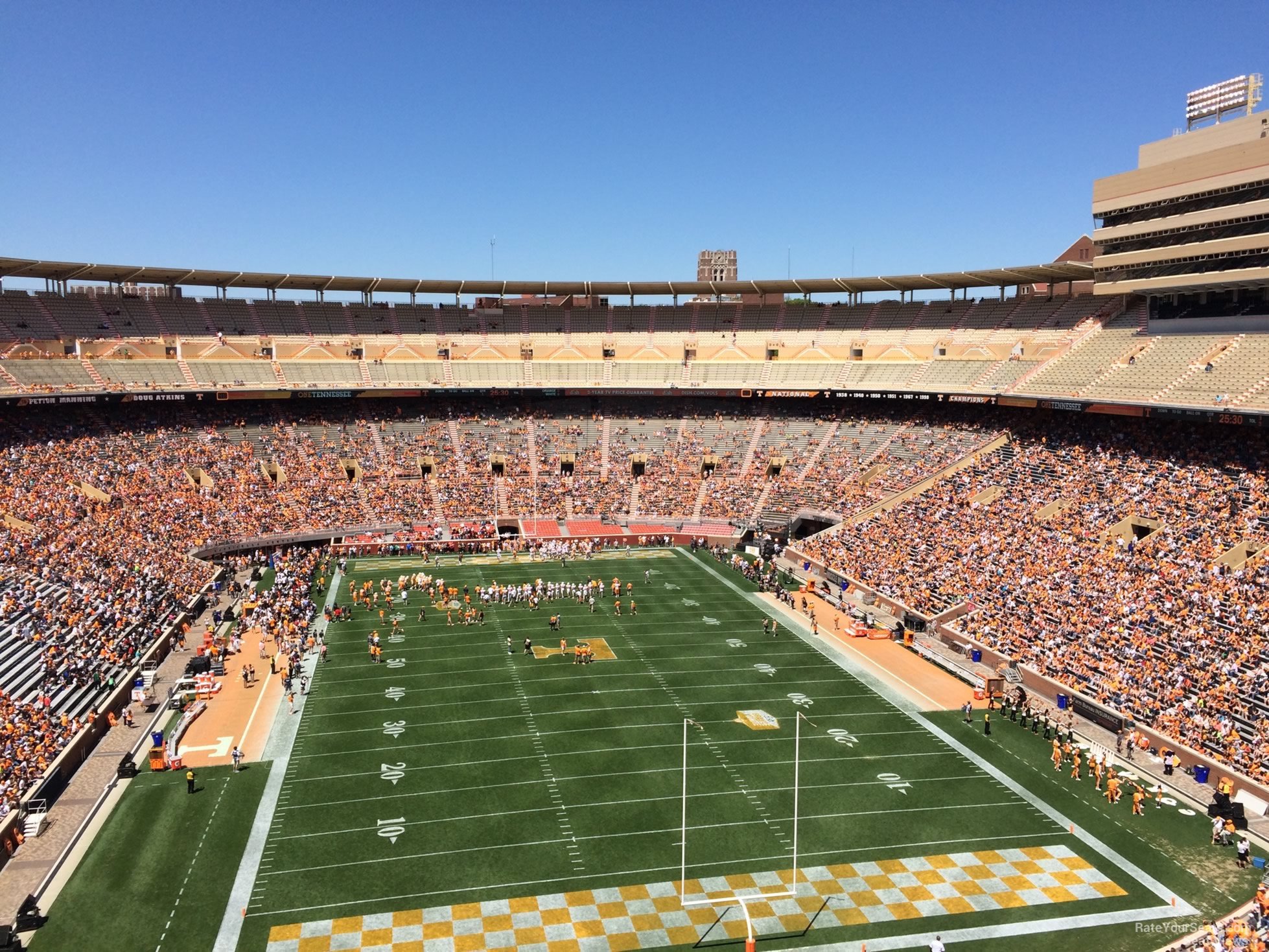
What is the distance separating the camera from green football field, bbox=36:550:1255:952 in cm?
1702

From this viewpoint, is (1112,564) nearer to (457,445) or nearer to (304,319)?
(457,445)

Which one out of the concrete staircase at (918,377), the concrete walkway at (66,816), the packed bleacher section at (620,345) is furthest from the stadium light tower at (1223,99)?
the concrete walkway at (66,816)

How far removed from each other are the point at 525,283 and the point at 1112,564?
45.5 m

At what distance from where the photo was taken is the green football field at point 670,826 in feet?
55.8

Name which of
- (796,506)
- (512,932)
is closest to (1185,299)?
(796,506)

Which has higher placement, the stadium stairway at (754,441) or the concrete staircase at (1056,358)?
the concrete staircase at (1056,358)

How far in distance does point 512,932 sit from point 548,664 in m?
Answer: 14.3

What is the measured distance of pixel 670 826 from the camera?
805 inches

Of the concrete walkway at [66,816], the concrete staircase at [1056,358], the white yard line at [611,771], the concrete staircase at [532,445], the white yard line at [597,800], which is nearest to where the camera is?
the concrete walkway at [66,816]

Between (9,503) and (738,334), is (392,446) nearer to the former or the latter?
(9,503)

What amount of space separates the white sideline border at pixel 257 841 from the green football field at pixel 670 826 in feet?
0.22

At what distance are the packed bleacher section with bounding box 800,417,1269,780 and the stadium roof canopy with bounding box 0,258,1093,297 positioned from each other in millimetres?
12876

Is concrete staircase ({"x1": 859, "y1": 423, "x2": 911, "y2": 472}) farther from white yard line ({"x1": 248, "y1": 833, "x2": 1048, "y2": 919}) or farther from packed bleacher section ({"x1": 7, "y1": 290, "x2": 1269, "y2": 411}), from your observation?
white yard line ({"x1": 248, "y1": 833, "x2": 1048, "y2": 919})

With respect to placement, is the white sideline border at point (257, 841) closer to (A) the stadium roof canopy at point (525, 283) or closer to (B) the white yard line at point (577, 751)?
(B) the white yard line at point (577, 751)
